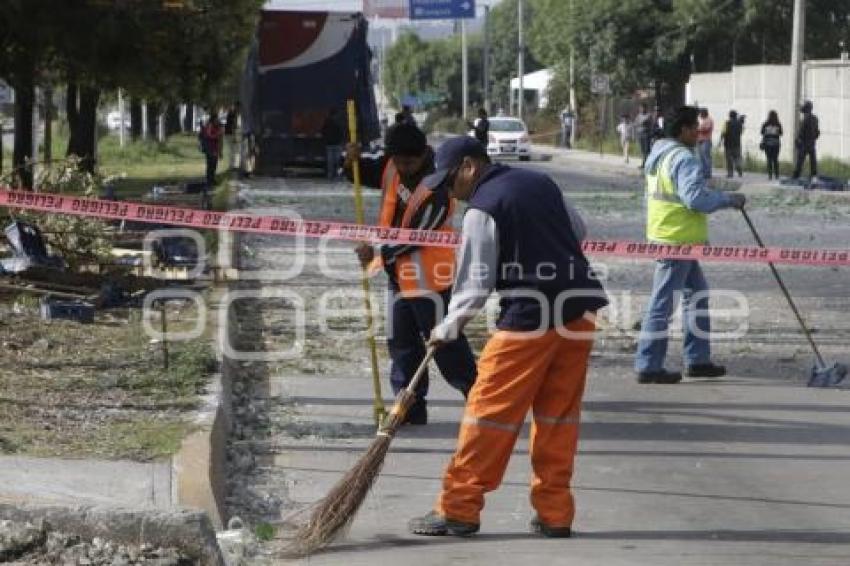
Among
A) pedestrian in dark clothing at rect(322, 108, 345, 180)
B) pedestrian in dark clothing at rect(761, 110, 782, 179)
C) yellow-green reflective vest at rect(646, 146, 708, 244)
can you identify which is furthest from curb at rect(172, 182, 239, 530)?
pedestrian in dark clothing at rect(761, 110, 782, 179)

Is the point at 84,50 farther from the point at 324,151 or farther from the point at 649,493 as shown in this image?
the point at 324,151

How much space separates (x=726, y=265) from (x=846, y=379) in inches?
281

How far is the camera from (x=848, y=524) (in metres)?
7.95

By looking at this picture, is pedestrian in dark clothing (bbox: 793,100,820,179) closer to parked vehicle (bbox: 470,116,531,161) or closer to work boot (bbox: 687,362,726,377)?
parked vehicle (bbox: 470,116,531,161)

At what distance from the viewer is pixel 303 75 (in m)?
38.4

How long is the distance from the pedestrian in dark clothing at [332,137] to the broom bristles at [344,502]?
99.8 feet

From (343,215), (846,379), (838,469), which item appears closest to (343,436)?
(838,469)

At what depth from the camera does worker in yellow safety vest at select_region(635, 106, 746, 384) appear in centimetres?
1163

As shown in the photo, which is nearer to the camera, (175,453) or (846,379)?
(175,453)

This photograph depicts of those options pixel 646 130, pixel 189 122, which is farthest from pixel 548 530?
pixel 189 122

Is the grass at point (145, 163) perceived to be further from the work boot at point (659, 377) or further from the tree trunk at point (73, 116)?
the work boot at point (659, 377)

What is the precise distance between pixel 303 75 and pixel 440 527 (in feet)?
103

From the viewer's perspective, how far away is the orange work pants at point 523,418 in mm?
7410

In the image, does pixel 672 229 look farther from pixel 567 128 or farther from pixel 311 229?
pixel 567 128
